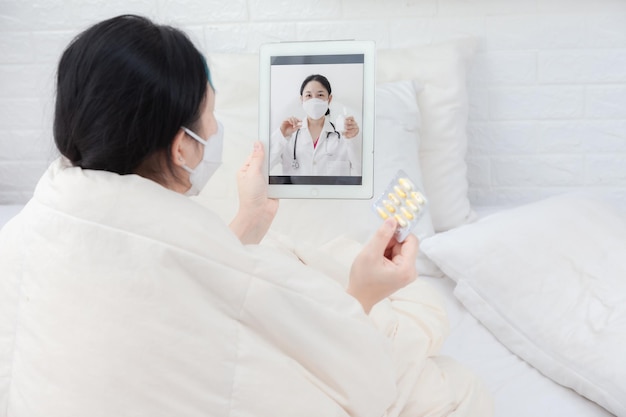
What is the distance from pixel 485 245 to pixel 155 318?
0.84 meters

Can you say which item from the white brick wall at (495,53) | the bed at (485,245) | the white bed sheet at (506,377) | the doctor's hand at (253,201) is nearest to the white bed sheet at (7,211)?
the bed at (485,245)

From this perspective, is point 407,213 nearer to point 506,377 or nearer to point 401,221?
point 401,221

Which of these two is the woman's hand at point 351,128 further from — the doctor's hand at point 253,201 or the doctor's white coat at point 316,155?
the doctor's hand at point 253,201

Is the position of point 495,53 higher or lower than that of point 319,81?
higher

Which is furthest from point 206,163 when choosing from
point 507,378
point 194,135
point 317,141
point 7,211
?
point 7,211

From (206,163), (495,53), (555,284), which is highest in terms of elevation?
(495,53)

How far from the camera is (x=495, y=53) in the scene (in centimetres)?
176

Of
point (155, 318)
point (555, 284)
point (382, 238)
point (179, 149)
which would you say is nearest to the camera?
point (155, 318)

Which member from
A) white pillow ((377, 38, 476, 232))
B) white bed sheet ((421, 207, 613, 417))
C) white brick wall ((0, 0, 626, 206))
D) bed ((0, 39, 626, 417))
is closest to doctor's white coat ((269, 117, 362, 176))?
bed ((0, 39, 626, 417))

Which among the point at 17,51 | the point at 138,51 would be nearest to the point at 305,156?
the point at 138,51

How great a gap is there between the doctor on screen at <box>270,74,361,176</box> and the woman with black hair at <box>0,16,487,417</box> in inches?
13.1

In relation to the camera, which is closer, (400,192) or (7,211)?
(400,192)

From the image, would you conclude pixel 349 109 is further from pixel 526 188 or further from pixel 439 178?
pixel 526 188

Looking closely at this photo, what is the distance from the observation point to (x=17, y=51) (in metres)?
1.83
